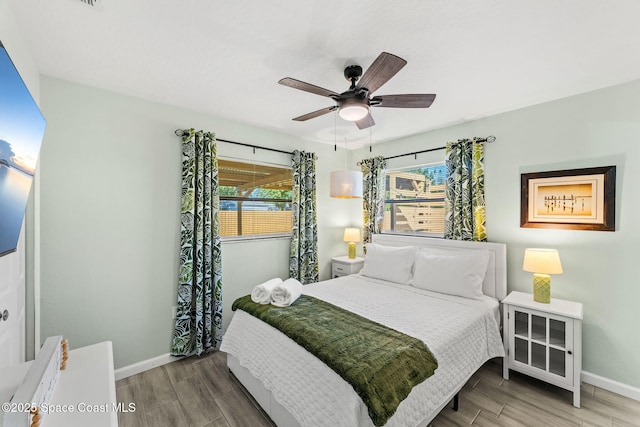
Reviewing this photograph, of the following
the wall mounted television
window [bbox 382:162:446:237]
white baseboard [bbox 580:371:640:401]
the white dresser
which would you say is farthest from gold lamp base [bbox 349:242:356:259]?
the wall mounted television

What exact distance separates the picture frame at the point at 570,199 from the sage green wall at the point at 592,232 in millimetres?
54

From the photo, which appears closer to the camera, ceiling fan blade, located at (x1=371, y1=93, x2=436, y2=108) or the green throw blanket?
the green throw blanket

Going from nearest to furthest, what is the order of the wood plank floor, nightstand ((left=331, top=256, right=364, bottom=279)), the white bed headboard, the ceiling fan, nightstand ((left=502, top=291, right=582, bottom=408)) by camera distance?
the ceiling fan → the wood plank floor → nightstand ((left=502, top=291, right=582, bottom=408)) → the white bed headboard → nightstand ((left=331, top=256, right=364, bottom=279))

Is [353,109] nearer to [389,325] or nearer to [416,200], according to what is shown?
[389,325]

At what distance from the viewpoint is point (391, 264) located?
3.17 meters

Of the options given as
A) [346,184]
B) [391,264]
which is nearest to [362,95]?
[346,184]

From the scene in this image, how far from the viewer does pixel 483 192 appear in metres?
3.00

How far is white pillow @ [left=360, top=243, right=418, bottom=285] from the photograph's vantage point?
10.1 feet

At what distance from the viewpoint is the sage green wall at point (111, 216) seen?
7.16 feet

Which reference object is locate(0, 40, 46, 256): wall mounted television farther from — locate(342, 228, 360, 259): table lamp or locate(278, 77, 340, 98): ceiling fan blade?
locate(342, 228, 360, 259): table lamp

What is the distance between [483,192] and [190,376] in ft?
11.5

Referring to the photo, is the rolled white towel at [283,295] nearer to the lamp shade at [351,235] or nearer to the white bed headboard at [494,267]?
the lamp shade at [351,235]

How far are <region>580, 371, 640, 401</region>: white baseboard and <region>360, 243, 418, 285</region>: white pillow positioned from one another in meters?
1.63

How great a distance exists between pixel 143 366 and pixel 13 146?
2.35 m
